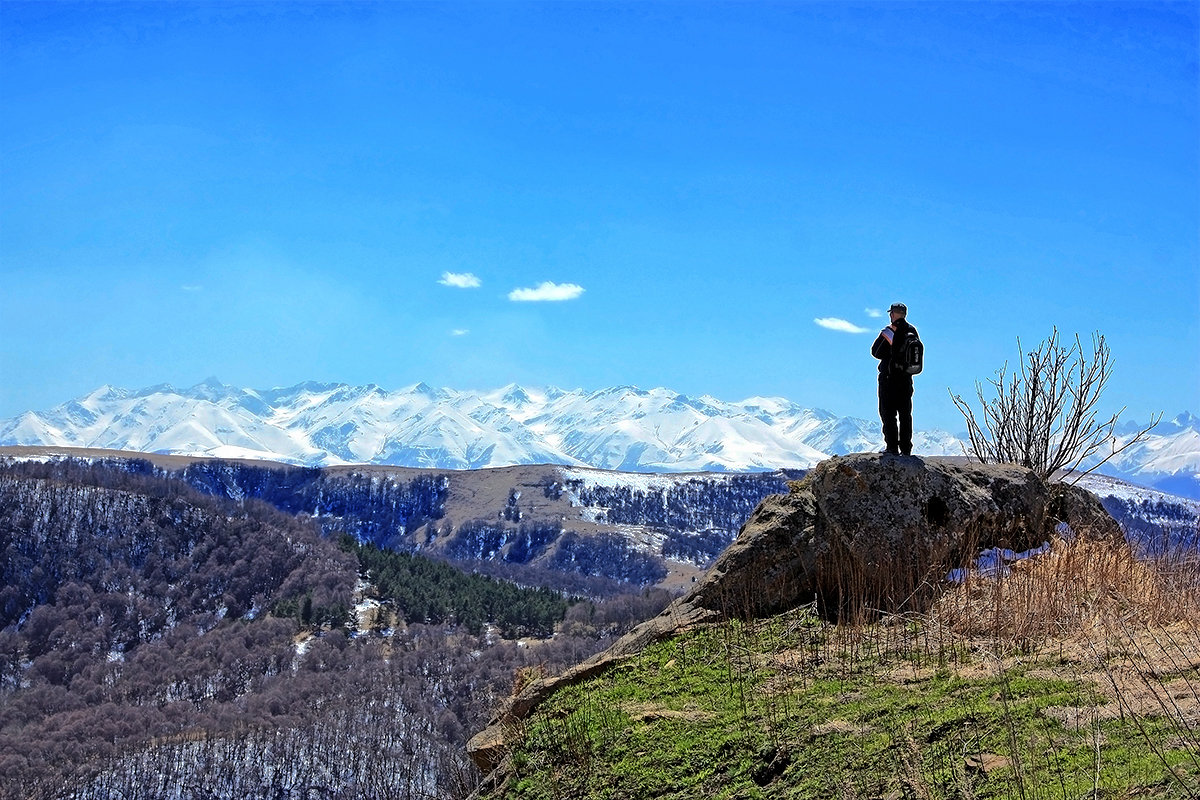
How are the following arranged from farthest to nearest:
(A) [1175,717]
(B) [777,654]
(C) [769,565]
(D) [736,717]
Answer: (C) [769,565], (B) [777,654], (D) [736,717], (A) [1175,717]

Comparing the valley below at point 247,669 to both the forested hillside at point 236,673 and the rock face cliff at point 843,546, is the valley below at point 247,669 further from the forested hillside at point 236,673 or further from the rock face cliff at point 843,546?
the rock face cliff at point 843,546

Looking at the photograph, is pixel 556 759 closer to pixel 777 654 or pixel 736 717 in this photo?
pixel 736 717

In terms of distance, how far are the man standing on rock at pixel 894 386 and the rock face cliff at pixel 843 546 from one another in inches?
25.5

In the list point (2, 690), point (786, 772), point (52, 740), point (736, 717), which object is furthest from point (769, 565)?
point (2, 690)

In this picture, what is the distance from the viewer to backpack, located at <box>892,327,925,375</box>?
48.0 ft

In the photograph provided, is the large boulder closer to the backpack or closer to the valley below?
the backpack

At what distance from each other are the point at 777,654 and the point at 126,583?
21163 centimetres

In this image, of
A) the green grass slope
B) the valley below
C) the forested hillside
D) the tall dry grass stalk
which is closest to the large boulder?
the green grass slope

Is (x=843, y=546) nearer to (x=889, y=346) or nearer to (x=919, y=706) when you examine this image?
(x=889, y=346)

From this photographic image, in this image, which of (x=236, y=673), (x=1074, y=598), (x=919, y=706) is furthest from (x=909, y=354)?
(x=236, y=673)

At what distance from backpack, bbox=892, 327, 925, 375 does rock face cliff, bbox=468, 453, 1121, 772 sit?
4.62 ft

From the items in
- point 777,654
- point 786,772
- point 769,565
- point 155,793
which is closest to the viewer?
point 786,772

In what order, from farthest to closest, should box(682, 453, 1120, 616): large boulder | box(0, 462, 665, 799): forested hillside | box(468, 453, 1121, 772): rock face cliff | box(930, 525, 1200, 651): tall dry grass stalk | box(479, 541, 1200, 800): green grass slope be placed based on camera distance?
box(0, 462, 665, 799): forested hillside → box(682, 453, 1120, 616): large boulder → box(468, 453, 1121, 772): rock face cliff → box(930, 525, 1200, 651): tall dry grass stalk → box(479, 541, 1200, 800): green grass slope

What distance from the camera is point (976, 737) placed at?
26.2ft
